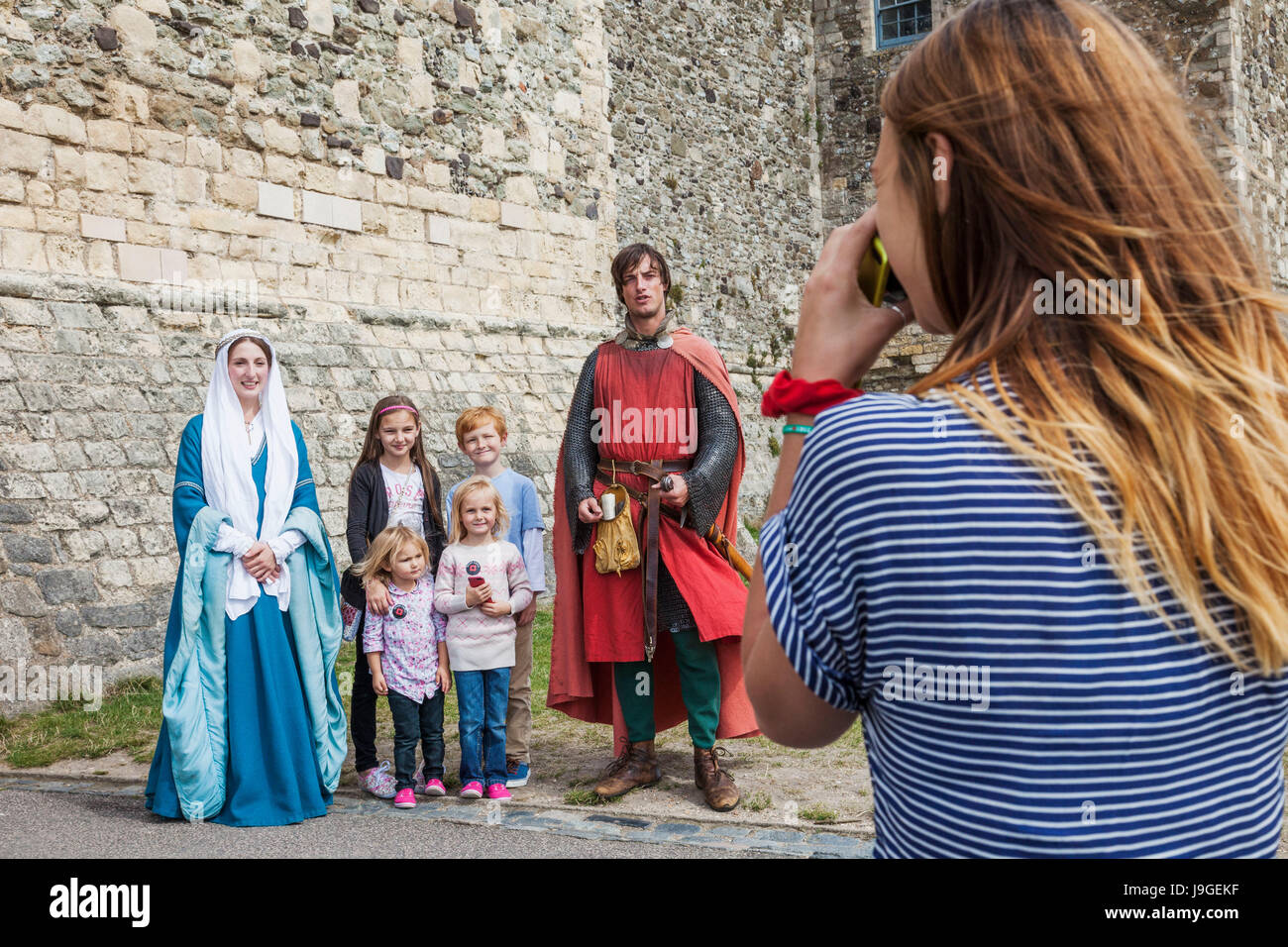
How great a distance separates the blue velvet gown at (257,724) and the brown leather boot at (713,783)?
4.92ft

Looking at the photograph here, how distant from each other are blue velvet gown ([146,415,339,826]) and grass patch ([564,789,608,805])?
0.96 meters

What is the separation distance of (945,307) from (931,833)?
→ 19.0 inches

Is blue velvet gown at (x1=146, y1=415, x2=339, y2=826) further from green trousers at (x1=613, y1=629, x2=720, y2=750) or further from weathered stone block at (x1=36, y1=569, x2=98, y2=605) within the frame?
weathered stone block at (x1=36, y1=569, x2=98, y2=605)

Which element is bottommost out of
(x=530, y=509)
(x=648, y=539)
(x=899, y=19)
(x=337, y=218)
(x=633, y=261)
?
(x=648, y=539)

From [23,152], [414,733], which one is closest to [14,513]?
[23,152]

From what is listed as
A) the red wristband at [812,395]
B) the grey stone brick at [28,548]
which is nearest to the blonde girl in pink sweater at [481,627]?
the grey stone brick at [28,548]

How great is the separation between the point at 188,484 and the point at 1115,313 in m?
4.27

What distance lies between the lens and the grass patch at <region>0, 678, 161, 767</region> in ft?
17.2

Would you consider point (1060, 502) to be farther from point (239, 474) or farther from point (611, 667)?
point (611, 667)

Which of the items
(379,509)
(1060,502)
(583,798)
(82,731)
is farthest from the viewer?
(82,731)

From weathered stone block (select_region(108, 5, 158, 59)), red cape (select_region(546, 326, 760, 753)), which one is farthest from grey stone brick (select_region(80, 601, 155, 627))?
weathered stone block (select_region(108, 5, 158, 59))

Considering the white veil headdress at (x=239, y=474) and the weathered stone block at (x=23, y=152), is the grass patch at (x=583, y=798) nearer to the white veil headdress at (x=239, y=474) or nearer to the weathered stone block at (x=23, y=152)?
the white veil headdress at (x=239, y=474)

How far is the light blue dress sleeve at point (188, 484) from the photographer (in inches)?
179

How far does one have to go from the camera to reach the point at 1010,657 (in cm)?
92
